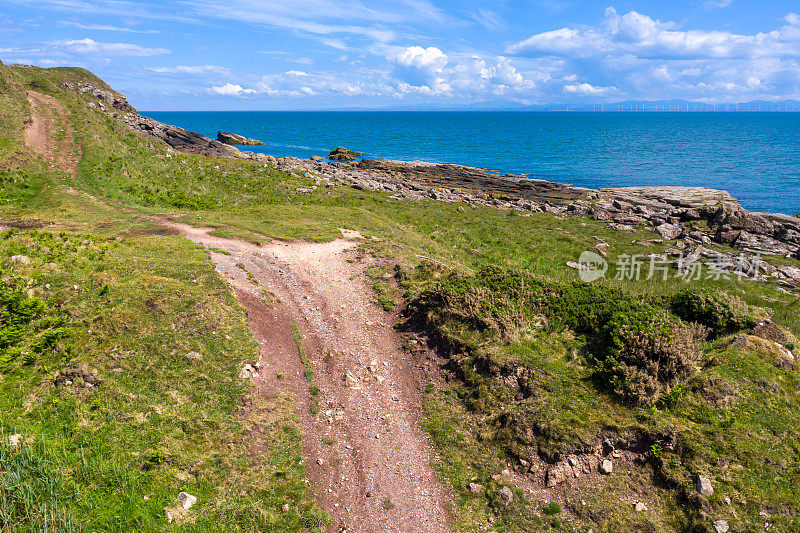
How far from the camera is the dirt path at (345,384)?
1234cm

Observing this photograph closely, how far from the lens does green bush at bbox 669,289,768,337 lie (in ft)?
58.8

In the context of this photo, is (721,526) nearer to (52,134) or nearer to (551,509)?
(551,509)

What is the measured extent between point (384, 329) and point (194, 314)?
359 inches

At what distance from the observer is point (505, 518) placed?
1203 cm

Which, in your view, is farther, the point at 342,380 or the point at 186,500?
the point at 342,380

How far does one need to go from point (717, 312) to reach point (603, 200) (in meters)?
58.3

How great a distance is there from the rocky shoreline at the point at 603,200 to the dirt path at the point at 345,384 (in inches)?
1383

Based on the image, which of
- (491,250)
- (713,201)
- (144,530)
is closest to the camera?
(144,530)

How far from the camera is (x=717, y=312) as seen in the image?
18.1 meters

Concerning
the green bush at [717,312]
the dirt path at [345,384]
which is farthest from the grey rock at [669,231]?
the dirt path at [345,384]

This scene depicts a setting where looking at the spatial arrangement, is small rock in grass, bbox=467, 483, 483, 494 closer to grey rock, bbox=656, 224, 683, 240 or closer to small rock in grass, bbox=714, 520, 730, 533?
small rock in grass, bbox=714, 520, 730, 533

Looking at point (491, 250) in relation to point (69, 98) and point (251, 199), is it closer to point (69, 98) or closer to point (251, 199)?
point (251, 199)

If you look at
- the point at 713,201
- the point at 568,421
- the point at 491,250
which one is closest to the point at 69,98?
the point at 491,250

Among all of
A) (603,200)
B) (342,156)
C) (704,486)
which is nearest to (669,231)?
(603,200)
